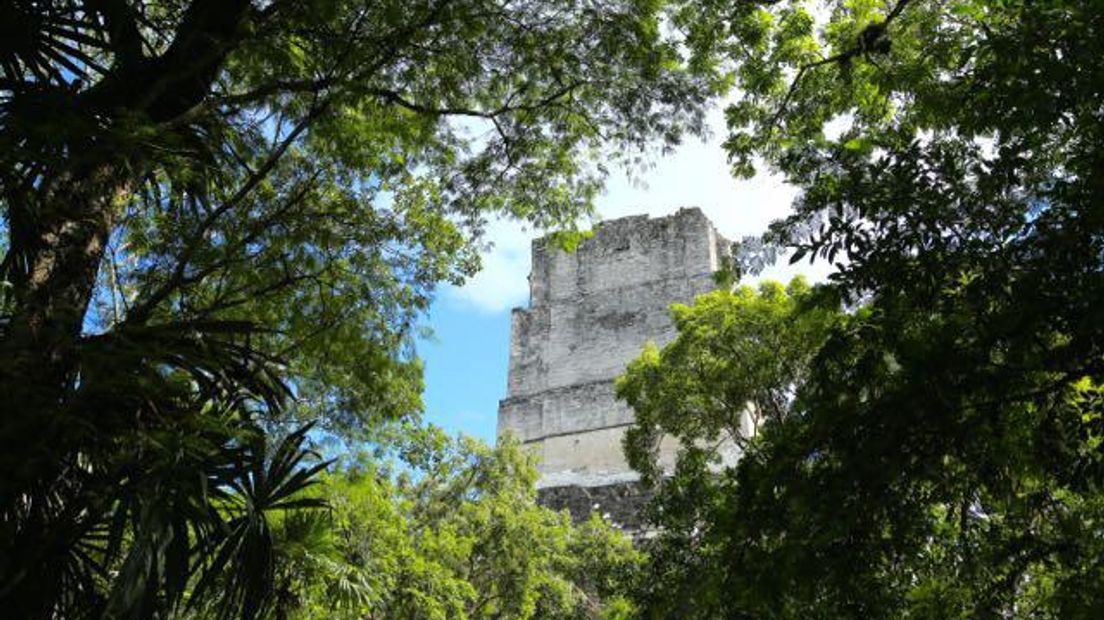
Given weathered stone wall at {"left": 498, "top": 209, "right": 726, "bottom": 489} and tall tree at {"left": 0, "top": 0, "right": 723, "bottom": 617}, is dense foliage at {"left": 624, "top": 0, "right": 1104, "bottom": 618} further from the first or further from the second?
weathered stone wall at {"left": 498, "top": 209, "right": 726, "bottom": 489}

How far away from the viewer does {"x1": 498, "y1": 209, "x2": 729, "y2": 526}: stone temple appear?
2305 centimetres

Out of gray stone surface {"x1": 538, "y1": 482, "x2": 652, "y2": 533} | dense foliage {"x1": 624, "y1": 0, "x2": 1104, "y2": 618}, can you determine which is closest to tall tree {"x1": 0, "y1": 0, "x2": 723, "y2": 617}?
dense foliage {"x1": 624, "y1": 0, "x2": 1104, "y2": 618}

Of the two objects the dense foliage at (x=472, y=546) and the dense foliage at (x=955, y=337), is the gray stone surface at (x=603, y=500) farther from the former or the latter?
the dense foliage at (x=955, y=337)

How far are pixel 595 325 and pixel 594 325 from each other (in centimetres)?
3

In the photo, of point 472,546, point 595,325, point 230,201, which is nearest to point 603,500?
point 472,546

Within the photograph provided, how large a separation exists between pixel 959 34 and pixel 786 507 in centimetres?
305

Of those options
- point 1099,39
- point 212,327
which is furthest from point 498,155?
point 1099,39

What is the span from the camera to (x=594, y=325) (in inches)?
965

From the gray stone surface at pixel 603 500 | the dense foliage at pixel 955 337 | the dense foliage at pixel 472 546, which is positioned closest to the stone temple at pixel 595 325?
the gray stone surface at pixel 603 500

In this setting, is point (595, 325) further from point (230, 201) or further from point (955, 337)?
point (955, 337)

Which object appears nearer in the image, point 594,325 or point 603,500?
point 603,500

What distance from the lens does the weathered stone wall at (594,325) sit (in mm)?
Answer: 23078

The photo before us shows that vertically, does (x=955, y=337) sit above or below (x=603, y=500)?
below

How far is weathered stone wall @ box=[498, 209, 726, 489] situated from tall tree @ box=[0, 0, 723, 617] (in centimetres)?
1563
